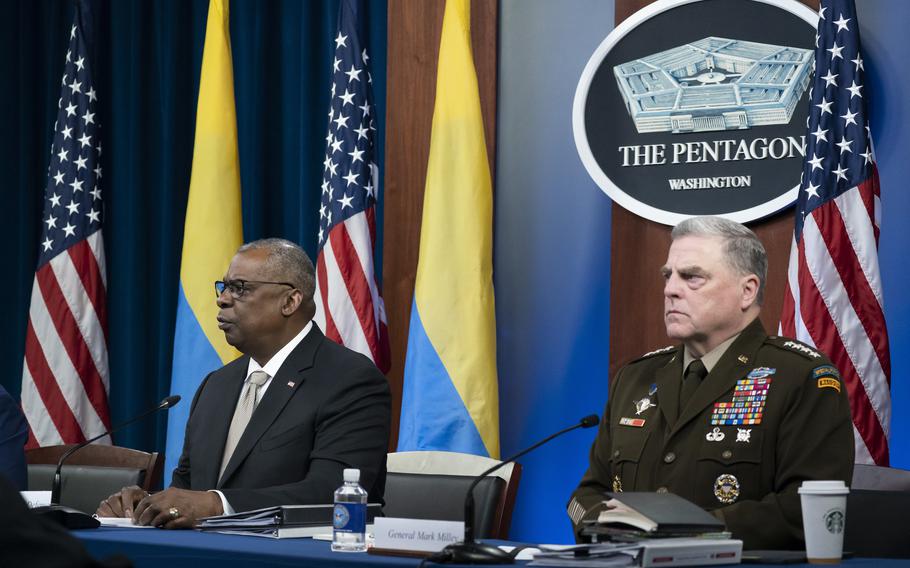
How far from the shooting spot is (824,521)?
208 cm

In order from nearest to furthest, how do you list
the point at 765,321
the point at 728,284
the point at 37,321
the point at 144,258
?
the point at 728,284 → the point at 765,321 → the point at 37,321 → the point at 144,258

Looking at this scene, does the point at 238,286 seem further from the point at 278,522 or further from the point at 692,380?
the point at 692,380

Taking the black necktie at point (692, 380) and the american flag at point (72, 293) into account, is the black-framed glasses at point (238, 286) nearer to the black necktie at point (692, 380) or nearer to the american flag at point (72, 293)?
the black necktie at point (692, 380)

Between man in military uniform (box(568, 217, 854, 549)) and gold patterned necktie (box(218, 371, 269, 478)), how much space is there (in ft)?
3.50

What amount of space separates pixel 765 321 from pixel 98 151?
328 centimetres

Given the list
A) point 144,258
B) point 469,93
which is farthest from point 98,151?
point 469,93

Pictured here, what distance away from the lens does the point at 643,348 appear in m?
4.68

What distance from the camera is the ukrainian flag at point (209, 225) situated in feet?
17.0

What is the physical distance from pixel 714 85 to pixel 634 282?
0.83m

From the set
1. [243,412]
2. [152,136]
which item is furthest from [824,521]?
[152,136]

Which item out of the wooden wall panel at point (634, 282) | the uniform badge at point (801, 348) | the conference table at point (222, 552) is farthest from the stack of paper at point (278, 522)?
the wooden wall panel at point (634, 282)

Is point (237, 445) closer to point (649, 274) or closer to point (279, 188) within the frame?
point (649, 274)

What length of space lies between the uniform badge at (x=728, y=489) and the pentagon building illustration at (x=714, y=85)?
211cm

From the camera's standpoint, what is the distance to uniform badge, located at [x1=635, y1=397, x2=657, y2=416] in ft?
9.45
